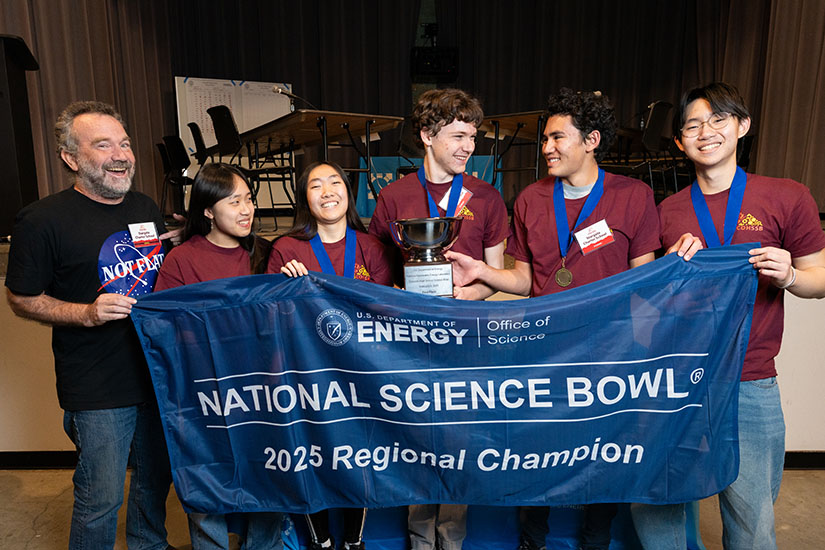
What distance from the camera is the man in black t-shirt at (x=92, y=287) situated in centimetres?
179

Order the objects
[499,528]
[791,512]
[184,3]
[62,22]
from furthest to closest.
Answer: [184,3], [62,22], [791,512], [499,528]

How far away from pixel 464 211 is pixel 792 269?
41.9 inches

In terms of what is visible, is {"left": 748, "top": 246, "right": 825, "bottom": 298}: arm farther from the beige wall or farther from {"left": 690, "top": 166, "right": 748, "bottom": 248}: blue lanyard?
the beige wall

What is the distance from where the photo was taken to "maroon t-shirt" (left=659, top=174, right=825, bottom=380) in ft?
5.47

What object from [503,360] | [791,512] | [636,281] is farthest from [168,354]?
[791,512]

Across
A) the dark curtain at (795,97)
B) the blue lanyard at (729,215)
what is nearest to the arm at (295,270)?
the blue lanyard at (729,215)

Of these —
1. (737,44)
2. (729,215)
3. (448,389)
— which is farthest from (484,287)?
(737,44)

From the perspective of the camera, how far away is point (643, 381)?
1.63 meters

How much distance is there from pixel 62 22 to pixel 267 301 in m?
5.63

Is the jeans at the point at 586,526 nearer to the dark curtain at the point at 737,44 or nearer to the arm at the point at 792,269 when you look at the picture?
the arm at the point at 792,269

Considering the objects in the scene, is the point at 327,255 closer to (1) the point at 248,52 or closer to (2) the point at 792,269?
(2) the point at 792,269

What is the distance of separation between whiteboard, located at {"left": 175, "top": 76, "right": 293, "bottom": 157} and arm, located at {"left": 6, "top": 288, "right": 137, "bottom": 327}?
7410 millimetres

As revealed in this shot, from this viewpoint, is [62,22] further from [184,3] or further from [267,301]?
[267,301]

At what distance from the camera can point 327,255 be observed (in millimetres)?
2004
